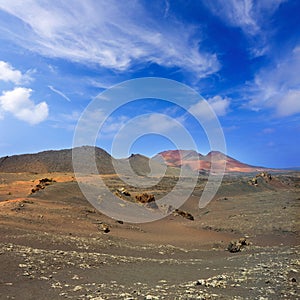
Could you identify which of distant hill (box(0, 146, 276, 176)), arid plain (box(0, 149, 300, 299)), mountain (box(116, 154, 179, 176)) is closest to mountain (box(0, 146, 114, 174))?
distant hill (box(0, 146, 276, 176))

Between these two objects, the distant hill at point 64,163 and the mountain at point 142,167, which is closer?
the distant hill at point 64,163

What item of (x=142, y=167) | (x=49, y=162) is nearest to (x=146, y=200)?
(x=49, y=162)

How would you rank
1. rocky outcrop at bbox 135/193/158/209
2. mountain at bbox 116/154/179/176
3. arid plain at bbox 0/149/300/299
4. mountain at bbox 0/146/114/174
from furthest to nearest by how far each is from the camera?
1. mountain at bbox 116/154/179/176
2. mountain at bbox 0/146/114/174
3. rocky outcrop at bbox 135/193/158/209
4. arid plain at bbox 0/149/300/299

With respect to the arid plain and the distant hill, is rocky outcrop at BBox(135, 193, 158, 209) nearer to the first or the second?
the arid plain

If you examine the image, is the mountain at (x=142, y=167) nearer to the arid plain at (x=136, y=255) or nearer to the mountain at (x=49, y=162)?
the mountain at (x=49, y=162)

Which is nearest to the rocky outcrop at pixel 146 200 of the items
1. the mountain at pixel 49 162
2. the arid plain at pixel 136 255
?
the arid plain at pixel 136 255

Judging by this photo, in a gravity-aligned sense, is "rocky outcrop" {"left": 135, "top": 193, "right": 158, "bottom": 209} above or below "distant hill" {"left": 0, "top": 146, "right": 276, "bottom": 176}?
below

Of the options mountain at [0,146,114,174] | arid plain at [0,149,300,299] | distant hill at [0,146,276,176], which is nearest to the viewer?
arid plain at [0,149,300,299]

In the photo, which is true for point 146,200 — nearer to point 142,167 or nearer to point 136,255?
point 136,255

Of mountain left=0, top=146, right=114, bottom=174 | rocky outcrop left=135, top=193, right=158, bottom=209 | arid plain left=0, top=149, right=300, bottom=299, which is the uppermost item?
mountain left=0, top=146, right=114, bottom=174

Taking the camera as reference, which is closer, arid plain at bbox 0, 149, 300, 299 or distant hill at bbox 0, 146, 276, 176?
arid plain at bbox 0, 149, 300, 299

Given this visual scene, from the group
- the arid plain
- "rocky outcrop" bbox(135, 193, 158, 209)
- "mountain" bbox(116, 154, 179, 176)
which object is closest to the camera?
the arid plain

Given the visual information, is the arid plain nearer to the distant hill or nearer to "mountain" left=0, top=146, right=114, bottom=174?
the distant hill

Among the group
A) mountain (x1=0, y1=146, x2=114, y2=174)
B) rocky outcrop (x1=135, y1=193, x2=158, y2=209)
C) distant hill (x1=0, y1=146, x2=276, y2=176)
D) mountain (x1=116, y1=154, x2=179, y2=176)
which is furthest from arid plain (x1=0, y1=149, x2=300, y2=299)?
mountain (x1=116, y1=154, x2=179, y2=176)
